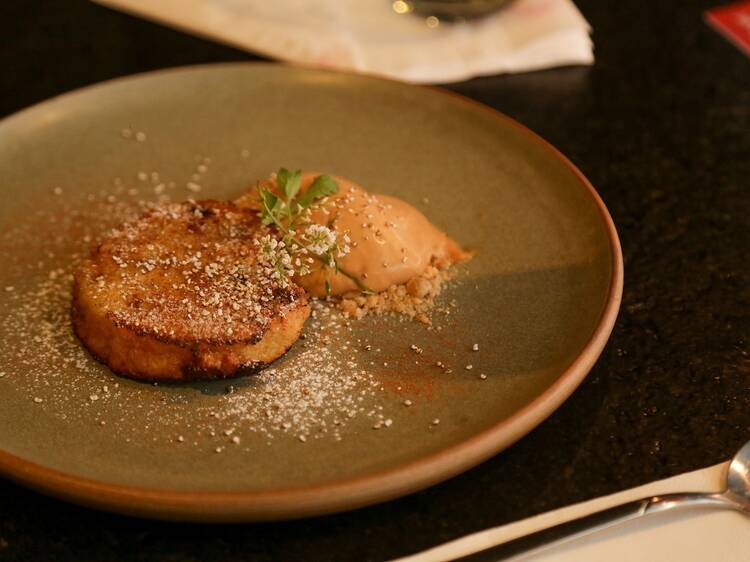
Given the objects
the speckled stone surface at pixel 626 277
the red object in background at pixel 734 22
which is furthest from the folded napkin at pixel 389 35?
the red object in background at pixel 734 22

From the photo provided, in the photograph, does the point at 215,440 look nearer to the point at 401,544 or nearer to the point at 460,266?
the point at 401,544

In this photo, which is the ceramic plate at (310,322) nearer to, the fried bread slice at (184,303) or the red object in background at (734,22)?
the fried bread slice at (184,303)

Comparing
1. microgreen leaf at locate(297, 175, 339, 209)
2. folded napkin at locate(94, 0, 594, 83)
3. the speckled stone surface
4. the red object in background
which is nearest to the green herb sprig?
microgreen leaf at locate(297, 175, 339, 209)

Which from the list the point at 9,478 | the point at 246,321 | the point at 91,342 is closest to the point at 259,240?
the point at 246,321

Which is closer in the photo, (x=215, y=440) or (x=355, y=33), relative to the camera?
(x=215, y=440)

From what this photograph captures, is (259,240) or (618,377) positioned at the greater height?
(259,240)

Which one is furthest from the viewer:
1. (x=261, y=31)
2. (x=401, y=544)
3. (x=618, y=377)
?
(x=261, y=31)

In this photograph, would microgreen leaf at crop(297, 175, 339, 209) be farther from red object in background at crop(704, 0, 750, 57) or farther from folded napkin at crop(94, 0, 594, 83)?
red object in background at crop(704, 0, 750, 57)
